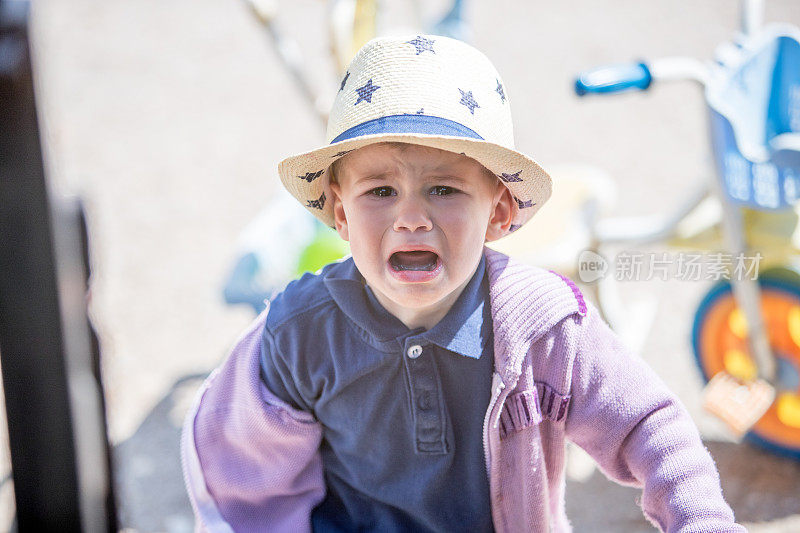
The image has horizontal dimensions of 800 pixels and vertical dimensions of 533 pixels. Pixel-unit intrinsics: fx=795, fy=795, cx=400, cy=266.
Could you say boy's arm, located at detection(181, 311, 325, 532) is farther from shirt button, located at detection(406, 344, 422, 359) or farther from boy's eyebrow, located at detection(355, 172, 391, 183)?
boy's eyebrow, located at detection(355, 172, 391, 183)

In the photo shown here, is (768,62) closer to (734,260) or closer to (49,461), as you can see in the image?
(734,260)

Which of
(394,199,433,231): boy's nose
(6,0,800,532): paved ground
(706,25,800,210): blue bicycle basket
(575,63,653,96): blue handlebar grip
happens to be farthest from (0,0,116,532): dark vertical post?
(706,25,800,210): blue bicycle basket

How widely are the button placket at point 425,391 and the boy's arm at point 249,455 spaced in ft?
0.54

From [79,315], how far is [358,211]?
58 centimetres

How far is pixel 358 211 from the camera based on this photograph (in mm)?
1013

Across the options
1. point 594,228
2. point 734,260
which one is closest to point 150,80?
point 594,228

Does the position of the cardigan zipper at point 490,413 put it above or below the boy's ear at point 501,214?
below

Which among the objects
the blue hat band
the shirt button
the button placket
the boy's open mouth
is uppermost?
the blue hat band

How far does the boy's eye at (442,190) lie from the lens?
997 mm

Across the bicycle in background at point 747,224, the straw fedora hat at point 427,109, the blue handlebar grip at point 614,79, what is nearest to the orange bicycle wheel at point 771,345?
the bicycle in background at point 747,224

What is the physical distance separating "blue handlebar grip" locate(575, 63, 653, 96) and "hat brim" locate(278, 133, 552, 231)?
1.54ft

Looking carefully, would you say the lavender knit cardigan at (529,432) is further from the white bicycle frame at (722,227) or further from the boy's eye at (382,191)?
the white bicycle frame at (722,227)

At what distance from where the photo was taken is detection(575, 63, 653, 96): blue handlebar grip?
1.48 metres

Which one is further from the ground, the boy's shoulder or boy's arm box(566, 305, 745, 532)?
the boy's shoulder
